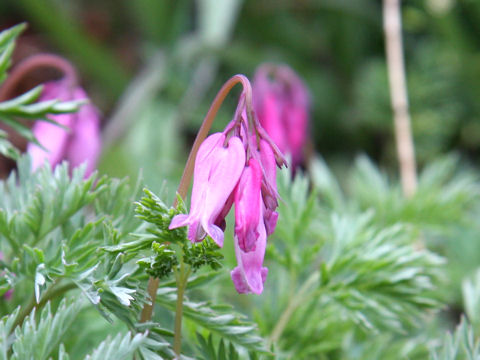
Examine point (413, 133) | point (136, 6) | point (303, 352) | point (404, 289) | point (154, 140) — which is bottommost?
point (303, 352)

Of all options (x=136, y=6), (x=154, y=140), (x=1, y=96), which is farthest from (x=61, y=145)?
(x=136, y=6)

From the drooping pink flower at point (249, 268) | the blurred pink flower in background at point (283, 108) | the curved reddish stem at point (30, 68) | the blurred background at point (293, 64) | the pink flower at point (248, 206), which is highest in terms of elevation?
the blurred background at point (293, 64)

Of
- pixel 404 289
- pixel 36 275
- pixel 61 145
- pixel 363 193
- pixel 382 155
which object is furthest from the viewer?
pixel 382 155

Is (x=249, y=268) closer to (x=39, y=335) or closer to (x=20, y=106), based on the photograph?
(x=39, y=335)

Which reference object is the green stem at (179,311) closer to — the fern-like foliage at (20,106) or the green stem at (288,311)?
the green stem at (288,311)

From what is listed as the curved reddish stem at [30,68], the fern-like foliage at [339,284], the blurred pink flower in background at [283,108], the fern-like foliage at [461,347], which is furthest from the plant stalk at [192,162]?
the blurred pink flower in background at [283,108]

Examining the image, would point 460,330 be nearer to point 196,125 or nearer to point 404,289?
point 404,289

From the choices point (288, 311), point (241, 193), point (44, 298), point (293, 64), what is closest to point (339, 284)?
point (288, 311)
